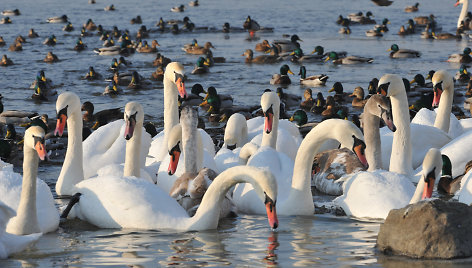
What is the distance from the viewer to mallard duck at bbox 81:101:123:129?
18997mm

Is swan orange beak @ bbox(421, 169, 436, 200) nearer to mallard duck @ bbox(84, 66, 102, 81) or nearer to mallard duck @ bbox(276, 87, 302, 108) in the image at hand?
mallard duck @ bbox(276, 87, 302, 108)

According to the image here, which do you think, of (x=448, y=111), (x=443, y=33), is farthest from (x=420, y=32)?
(x=448, y=111)

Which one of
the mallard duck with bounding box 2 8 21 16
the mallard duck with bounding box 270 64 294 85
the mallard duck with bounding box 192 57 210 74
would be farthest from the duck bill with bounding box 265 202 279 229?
the mallard duck with bounding box 2 8 21 16

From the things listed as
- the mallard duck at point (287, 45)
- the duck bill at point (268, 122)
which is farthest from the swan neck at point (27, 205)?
the mallard duck at point (287, 45)

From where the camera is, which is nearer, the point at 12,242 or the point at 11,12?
the point at 12,242

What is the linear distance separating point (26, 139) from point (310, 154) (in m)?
3.03

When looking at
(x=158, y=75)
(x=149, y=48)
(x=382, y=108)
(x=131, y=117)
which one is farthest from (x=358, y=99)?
(x=149, y=48)

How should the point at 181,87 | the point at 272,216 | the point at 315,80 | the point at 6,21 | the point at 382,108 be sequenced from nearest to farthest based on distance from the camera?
1. the point at 272,216
2. the point at 382,108
3. the point at 181,87
4. the point at 315,80
5. the point at 6,21

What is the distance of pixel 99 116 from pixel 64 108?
294 inches

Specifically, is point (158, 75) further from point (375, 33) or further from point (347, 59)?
point (375, 33)

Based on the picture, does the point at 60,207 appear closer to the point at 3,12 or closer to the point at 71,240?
the point at 71,240

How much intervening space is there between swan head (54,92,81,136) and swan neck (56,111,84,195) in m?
0.09

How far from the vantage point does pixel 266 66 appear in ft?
103

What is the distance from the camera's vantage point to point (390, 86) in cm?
1216
